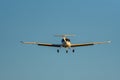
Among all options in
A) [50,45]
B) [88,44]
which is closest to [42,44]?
[50,45]

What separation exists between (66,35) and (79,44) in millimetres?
5661

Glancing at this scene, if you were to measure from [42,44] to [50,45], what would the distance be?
9.46 ft

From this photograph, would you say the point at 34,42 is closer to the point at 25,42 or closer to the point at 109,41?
the point at 25,42

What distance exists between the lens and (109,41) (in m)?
192

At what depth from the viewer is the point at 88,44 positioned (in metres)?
194

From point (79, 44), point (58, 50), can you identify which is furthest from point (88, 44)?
point (58, 50)

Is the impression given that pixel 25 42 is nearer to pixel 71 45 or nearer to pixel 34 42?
pixel 34 42

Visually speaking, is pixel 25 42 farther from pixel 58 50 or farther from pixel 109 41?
pixel 109 41

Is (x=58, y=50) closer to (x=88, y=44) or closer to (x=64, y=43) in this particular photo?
(x=64, y=43)

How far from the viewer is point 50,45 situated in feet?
625

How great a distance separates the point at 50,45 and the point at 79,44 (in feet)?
A: 34.0

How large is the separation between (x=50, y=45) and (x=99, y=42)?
63.1ft

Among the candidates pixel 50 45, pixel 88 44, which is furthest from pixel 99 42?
pixel 50 45

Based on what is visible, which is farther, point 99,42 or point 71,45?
point 99,42
